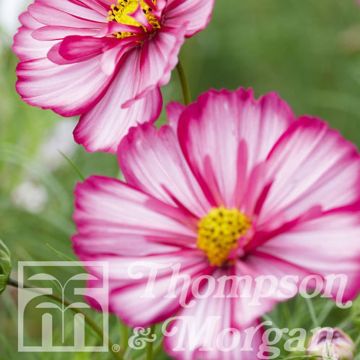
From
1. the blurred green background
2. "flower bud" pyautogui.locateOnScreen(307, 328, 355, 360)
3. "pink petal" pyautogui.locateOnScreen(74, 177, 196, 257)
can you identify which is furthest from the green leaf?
the blurred green background

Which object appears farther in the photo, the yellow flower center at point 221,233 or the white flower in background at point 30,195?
the white flower in background at point 30,195

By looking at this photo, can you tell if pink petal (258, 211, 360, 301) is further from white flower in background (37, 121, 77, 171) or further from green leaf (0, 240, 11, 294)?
white flower in background (37, 121, 77, 171)

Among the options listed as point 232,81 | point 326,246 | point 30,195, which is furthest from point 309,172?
point 232,81

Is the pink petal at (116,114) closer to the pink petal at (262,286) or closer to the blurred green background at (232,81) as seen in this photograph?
the pink petal at (262,286)

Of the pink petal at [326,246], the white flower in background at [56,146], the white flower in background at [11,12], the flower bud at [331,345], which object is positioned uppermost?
the pink petal at [326,246]

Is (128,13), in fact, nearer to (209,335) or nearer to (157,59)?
(157,59)

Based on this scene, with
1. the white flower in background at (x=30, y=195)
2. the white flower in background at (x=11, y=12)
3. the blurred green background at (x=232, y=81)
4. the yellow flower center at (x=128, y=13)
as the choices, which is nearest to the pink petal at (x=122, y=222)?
the yellow flower center at (x=128, y=13)

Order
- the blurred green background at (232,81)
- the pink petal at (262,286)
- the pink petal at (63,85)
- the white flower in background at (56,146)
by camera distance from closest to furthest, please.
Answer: the pink petal at (262,286), the pink petal at (63,85), the blurred green background at (232,81), the white flower in background at (56,146)
